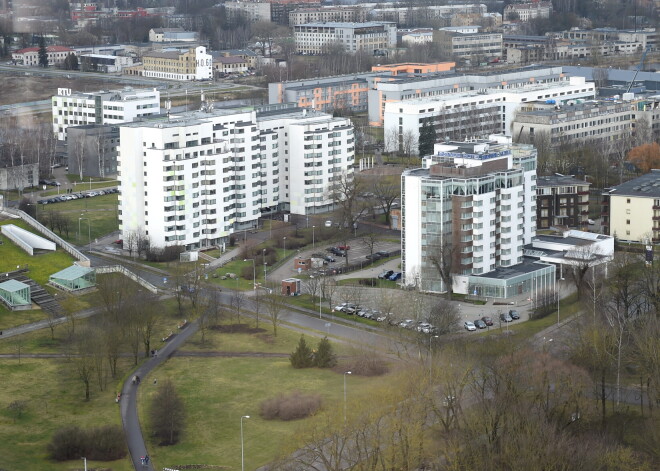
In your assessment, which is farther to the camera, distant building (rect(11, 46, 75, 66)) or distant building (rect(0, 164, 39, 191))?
distant building (rect(11, 46, 75, 66))

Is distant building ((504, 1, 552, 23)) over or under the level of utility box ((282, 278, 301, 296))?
over

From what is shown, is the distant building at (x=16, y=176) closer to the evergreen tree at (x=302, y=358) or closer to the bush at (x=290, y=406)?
the evergreen tree at (x=302, y=358)

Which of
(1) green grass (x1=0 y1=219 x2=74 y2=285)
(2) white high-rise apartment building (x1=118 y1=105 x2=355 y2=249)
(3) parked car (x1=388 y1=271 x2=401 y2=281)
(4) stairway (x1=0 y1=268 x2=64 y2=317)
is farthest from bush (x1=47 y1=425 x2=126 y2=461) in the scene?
(2) white high-rise apartment building (x1=118 y1=105 x2=355 y2=249)

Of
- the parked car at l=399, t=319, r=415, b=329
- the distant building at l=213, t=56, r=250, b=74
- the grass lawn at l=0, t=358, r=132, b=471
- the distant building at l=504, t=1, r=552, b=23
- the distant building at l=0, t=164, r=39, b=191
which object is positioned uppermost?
the distant building at l=504, t=1, r=552, b=23

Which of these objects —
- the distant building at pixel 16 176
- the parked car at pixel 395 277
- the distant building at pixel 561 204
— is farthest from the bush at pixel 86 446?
the distant building at pixel 16 176

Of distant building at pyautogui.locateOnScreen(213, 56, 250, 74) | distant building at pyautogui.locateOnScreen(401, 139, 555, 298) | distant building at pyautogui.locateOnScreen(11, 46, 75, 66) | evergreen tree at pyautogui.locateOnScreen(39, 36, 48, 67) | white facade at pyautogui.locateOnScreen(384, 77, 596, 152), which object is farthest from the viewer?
distant building at pyautogui.locateOnScreen(213, 56, 250, 74)

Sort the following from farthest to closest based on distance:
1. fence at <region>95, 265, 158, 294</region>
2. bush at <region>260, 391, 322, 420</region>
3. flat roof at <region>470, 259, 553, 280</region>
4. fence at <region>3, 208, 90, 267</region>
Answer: fence at <region>3, 208, 90, 267</region>, fence at <region>95, 265, 158, 294</region>, flat roof at <region>470, 259, 553, 280</region>, bush at <region>260, 391, 322, 420</region>

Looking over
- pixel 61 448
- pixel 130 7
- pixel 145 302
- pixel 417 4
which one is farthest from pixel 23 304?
pixel 417 4

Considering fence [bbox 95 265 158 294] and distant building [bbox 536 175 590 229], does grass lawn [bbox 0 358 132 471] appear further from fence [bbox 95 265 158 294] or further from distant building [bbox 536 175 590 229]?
distant building [bbox 536 175 590 229]
